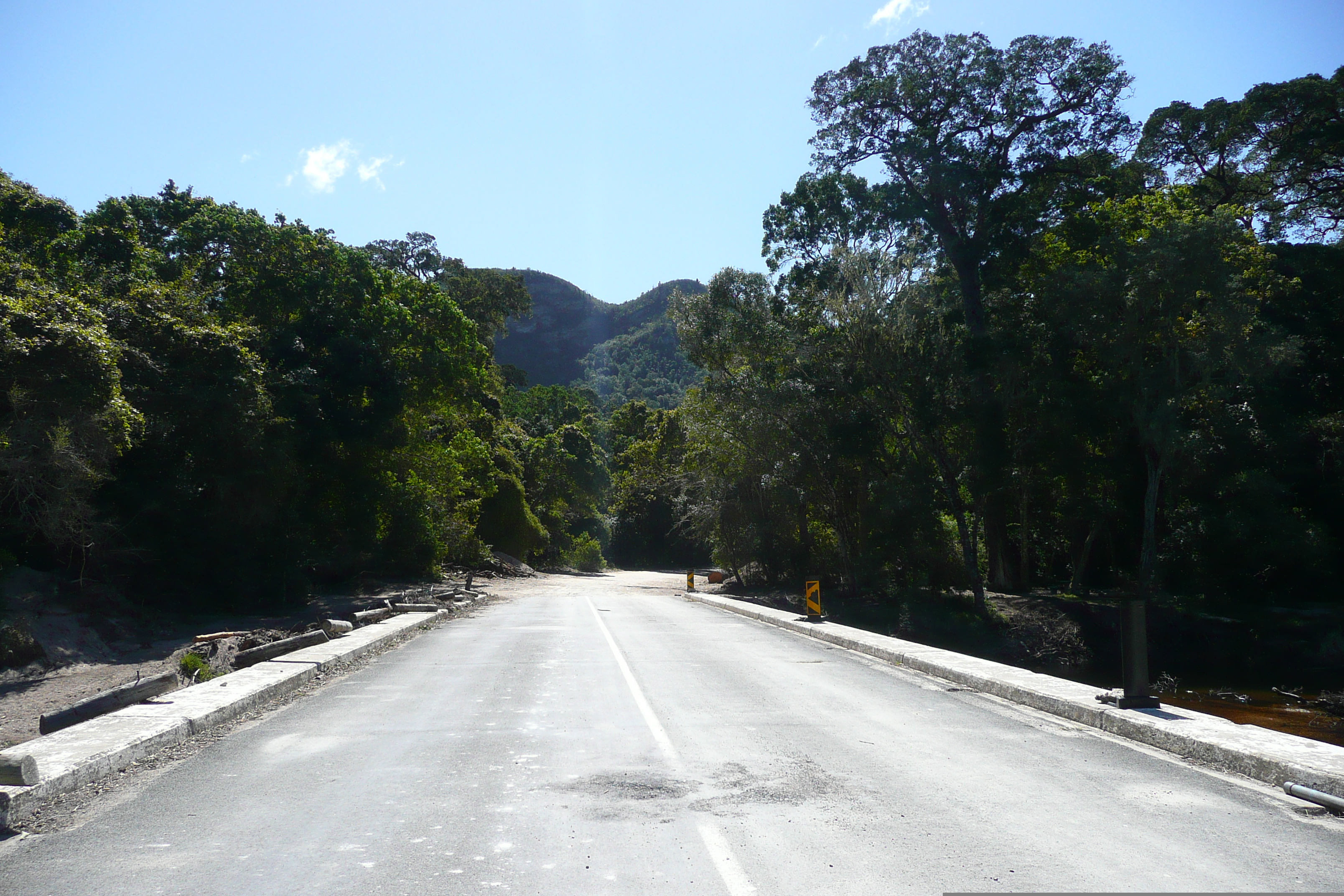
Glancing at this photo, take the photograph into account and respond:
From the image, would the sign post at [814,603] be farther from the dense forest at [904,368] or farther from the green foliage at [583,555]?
the green foliage at [583,555]

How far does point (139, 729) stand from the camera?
25.3ft

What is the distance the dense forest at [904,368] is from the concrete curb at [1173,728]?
1632 cm

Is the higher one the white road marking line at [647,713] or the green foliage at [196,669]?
the white road marking line at [647,713]

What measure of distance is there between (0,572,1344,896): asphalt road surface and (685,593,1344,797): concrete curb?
25cm

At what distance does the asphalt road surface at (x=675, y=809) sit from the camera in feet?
15.3

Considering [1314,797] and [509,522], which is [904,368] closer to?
[1314,797]

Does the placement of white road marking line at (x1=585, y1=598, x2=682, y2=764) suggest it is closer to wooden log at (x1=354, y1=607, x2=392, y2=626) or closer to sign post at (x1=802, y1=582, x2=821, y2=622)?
sign post at (x1=802, y1=582, x2=821, y2=622)

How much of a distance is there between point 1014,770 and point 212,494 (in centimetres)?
2223

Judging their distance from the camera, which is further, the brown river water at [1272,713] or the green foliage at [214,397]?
the green foliage at [214,397]

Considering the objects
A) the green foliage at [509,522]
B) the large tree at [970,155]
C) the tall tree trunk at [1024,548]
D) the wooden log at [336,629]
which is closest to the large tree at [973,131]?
the large tree at [970,155]

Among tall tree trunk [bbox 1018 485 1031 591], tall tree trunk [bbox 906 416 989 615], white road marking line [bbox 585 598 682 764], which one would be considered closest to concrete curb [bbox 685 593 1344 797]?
white road marking line [bbox 585 598 682 764]

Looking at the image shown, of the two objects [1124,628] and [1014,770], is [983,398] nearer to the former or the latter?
[1124,628]

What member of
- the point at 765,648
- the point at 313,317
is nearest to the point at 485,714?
the point at 765,648

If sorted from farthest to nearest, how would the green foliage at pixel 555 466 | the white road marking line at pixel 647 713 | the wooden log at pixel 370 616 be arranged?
1. the green foliage at pixel 555 466
2. the wooden log at pixel 370 616
3. the white road marking line at pixel 647 713
